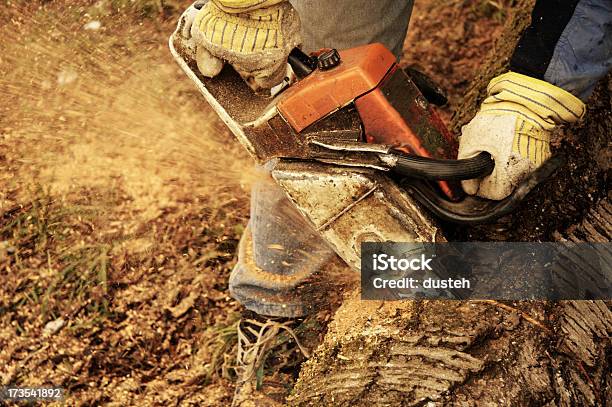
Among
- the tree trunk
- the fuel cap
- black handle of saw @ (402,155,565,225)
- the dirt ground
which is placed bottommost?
the dirt ground

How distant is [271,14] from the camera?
1847 millimetres

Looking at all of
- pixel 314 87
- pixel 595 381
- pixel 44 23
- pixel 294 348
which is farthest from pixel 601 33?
pixel 44 23

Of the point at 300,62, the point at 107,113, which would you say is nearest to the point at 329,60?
the point at 300,62

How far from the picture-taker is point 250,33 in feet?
6.02

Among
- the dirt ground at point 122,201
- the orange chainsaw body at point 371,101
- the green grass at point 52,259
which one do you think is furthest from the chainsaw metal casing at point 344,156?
the green grass at point 52,259

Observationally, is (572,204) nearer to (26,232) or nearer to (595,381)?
(595,381)

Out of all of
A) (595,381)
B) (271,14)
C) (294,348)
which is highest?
(271,14)

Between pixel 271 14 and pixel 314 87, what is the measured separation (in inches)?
9.0

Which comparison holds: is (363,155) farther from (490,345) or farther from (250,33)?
(490,345)

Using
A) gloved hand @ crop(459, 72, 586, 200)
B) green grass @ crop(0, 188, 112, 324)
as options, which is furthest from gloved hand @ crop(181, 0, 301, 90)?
green grass @ crop(0, 188, 112, 324)

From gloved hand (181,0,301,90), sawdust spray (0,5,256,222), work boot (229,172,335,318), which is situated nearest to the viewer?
gloved hand (181,0,301,90)

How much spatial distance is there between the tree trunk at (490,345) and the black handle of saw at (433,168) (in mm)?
282

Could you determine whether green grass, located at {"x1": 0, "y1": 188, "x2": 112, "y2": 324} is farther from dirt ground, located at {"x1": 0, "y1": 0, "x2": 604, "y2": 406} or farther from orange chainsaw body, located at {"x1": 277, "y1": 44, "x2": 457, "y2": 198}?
orange chainsaw body, located at {"x1": 277, "y1": 44, "x2": 457, "y2": 198}

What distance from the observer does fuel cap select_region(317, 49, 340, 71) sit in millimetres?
1841
